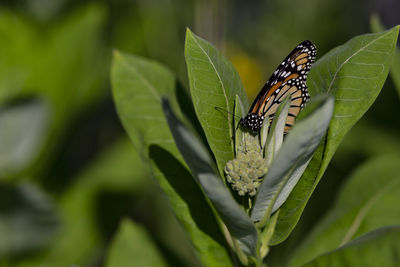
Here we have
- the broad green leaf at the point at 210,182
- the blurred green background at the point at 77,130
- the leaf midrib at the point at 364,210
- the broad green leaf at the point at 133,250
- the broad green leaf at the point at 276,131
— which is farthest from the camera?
the blurred green background at the point at 77,130

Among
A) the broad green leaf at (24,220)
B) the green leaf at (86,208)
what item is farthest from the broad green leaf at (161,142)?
the green leaf at (86,208)

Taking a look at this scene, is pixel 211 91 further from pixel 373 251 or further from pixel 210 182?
pixel 373 251

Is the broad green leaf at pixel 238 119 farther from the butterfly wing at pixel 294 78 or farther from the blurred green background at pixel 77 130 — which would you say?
the blurred green background at pixel 77 130

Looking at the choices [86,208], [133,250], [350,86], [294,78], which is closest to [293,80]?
[294,78]

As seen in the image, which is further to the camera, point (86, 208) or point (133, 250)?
point (86, 208)

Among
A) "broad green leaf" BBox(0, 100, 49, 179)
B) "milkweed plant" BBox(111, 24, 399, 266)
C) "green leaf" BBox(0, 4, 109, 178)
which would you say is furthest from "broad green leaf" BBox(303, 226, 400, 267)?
"green leaf" BBox(0, 4, 109, 178)

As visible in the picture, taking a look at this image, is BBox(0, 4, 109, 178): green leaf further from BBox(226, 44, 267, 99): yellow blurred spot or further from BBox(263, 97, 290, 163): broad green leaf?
BBox(263, 97, 290, 163): broad green leaf
